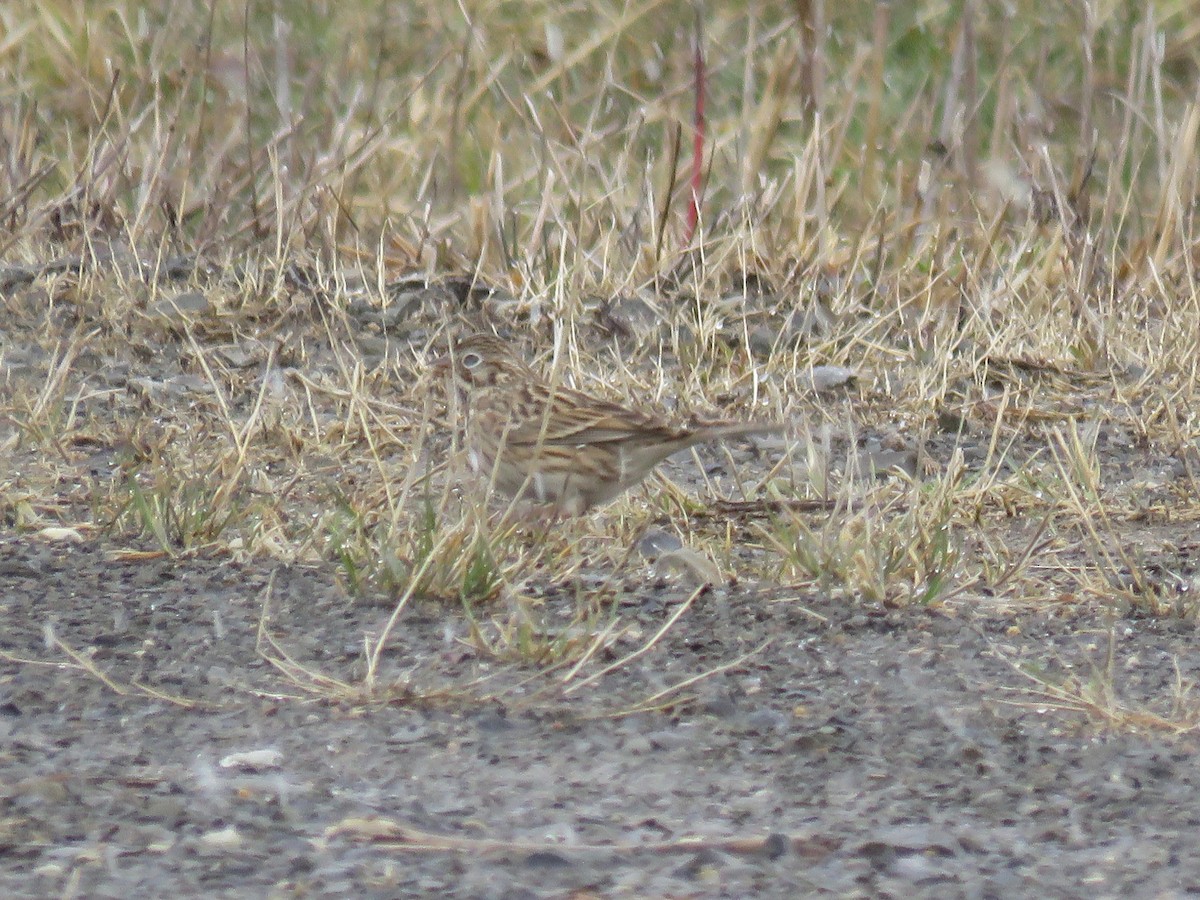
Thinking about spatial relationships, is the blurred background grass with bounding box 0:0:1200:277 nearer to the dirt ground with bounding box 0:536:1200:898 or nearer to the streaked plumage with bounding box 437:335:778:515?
the streaked plumage with bounding box 437:335:778:515

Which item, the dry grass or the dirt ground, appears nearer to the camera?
the dirt ground

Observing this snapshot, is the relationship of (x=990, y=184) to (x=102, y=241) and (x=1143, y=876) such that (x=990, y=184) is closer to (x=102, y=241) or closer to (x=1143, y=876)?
(x=102, y=241)

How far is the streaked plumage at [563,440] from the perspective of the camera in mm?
4602

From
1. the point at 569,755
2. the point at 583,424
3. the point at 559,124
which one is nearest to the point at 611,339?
the point at 583,424

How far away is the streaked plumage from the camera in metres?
4.60

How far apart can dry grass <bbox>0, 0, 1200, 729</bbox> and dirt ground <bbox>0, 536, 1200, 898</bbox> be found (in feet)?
0.46

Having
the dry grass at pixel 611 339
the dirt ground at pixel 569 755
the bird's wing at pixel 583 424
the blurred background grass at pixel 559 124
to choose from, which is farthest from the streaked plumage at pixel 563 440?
the blurred background grass at pixel 559 124

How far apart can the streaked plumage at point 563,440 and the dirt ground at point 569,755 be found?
74 centimetres

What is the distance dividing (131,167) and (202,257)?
2.87 ft

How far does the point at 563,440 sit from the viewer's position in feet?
15.5

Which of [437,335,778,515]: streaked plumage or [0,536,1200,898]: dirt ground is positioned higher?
[0,536,1200,898]: dirt ground

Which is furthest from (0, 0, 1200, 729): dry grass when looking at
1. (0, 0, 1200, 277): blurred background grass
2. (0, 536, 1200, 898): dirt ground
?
(0, 536, 1200, 898): dirt ground

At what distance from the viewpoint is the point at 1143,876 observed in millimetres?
2637

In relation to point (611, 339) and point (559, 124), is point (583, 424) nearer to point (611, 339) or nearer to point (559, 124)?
point (611, 339)
